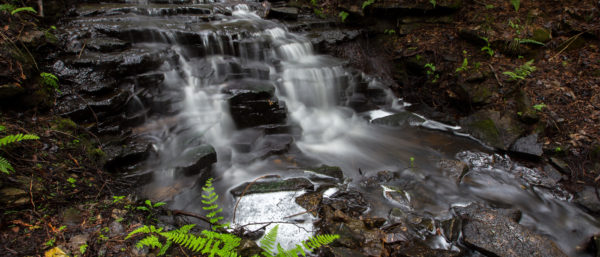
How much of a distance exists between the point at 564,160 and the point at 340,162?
13.5 ft

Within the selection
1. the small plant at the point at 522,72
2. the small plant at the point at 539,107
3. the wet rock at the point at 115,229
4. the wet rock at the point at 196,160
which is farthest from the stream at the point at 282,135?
the small plant at the point at 522,72

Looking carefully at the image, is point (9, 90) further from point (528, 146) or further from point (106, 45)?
point (528, 146)

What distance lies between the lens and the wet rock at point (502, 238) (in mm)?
3404

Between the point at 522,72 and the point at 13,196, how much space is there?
29.2ft

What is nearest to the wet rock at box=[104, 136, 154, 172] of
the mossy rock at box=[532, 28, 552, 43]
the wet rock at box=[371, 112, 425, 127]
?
the wet rock at box=[371, 112, 425, 127]

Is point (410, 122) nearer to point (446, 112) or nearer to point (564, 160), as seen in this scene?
point (446, 112)

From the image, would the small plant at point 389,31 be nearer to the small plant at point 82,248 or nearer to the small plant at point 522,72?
the small plant at point 522,72

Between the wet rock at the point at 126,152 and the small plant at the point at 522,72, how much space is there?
7.74m

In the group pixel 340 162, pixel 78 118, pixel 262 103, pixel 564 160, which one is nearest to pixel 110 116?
pixel 78 118

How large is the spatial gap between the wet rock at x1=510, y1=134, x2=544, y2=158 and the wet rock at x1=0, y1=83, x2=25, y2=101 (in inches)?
330

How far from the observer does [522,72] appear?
20.9 feet

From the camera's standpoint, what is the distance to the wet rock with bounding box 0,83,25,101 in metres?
3.61

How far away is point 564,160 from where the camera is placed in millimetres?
5172

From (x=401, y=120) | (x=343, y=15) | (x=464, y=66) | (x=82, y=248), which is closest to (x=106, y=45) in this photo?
(x=82, y=248)
